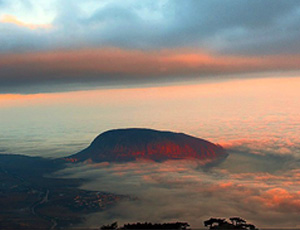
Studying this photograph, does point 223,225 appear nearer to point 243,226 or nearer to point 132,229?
point 243,226

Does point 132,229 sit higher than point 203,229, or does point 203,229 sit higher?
point 132,229

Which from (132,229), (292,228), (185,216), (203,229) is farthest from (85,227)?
(292,228)

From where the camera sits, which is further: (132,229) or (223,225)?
(223,225)

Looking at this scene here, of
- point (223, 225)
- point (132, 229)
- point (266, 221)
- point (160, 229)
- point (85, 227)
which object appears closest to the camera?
point (132, 229)

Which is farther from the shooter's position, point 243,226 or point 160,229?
point 243,226

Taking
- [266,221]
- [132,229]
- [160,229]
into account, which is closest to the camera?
[132,229]

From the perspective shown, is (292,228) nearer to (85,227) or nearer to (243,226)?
(243,226)

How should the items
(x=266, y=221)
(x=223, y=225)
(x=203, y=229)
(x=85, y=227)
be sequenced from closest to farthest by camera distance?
(x=223, y=225) < (x=203, y=229) < (x=266, y=221) < (x=85, y=227)

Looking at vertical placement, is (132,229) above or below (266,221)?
above

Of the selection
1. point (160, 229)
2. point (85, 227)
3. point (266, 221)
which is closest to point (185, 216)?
point (266, 221)
